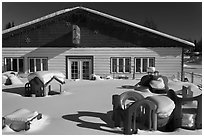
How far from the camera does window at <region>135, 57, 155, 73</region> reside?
17.5 m

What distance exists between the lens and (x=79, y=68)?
17500 mm

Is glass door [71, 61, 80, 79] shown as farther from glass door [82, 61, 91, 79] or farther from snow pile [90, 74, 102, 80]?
snow pile [90, 74, 102, 80]

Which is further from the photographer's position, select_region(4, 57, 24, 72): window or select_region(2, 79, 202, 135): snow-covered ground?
select_region(4, 57, 24, 72): window

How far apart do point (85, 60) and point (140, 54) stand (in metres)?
4.83

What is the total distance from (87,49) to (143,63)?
16.6 ft

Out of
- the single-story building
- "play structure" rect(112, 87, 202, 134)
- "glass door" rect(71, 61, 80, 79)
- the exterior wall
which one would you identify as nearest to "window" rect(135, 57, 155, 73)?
the single-story building

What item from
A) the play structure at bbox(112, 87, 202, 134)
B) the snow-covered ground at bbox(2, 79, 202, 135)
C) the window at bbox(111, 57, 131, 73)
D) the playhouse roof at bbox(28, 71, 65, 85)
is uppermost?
the window at bbox(111, 57, 131, 73)

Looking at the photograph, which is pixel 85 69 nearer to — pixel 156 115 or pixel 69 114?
pixel 69 114

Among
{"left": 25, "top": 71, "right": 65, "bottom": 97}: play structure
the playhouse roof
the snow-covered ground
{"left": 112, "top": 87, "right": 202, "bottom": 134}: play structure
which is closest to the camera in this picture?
{"left": 112, "top": 87, "right": 202, "bottom": 134}: play structure

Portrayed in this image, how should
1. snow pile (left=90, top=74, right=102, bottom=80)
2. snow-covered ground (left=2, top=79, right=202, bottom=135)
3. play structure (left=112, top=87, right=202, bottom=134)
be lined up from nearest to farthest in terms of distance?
play structure (left=112, top=87, right=202, bottom=134) < snow-covered ground (left=2, top=79, right=202, bottom=135) < snow pile (left=90, top=74, right=102, bottom=80)

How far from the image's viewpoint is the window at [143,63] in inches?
687

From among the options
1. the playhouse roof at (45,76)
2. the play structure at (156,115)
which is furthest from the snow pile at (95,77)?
the play structure at (156,115)

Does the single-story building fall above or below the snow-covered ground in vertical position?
above

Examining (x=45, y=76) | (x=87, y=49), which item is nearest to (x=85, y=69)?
(x=87, y=49)
